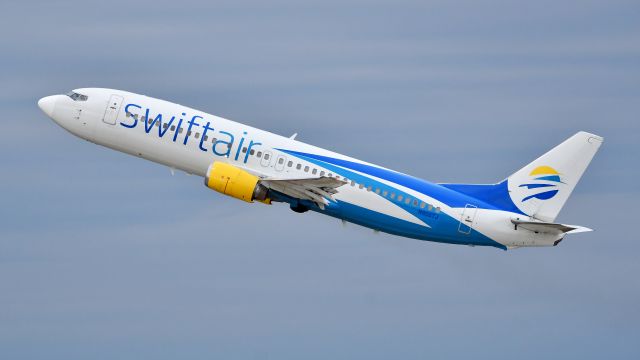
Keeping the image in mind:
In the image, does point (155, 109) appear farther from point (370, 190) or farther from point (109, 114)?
point (370, 190)

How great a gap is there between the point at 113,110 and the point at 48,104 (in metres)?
6.60

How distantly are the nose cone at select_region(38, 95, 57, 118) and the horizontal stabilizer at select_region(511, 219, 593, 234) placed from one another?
3431 cm

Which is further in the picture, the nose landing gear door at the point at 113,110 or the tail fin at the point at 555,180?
the nose landing gear door at the point at 113,110

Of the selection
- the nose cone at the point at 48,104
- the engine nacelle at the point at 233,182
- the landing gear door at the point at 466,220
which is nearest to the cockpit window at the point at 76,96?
the nose cone at the point at 48,104

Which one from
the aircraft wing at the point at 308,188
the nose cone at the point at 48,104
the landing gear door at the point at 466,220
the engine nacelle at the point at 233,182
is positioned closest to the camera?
the aircraft wing at the point at 308,188

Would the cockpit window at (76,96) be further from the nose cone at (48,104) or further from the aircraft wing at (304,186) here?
the aircraft wing at (304,186)

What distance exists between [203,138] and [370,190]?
12.1 m

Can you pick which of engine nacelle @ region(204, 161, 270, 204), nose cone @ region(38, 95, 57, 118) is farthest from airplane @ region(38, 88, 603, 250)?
nose cone @ region(38, 95, 57, 118)

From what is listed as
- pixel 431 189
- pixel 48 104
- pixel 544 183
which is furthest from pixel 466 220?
pixel 48 104

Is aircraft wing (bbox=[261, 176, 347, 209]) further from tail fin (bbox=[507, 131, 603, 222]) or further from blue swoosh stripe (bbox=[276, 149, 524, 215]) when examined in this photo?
tail fin (bbox=[507, 131, 603, 222])

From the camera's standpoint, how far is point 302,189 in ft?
306

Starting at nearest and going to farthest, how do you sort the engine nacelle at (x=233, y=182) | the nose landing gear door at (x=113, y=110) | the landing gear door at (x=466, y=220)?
the engine nacelle at (x=233, y=182) → the landing gear door at (x=466, y=220) → the nose landing gear door at (x=113, y=110)

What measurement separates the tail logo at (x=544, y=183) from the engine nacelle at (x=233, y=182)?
19118 millimetres

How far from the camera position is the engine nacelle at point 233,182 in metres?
92.3
